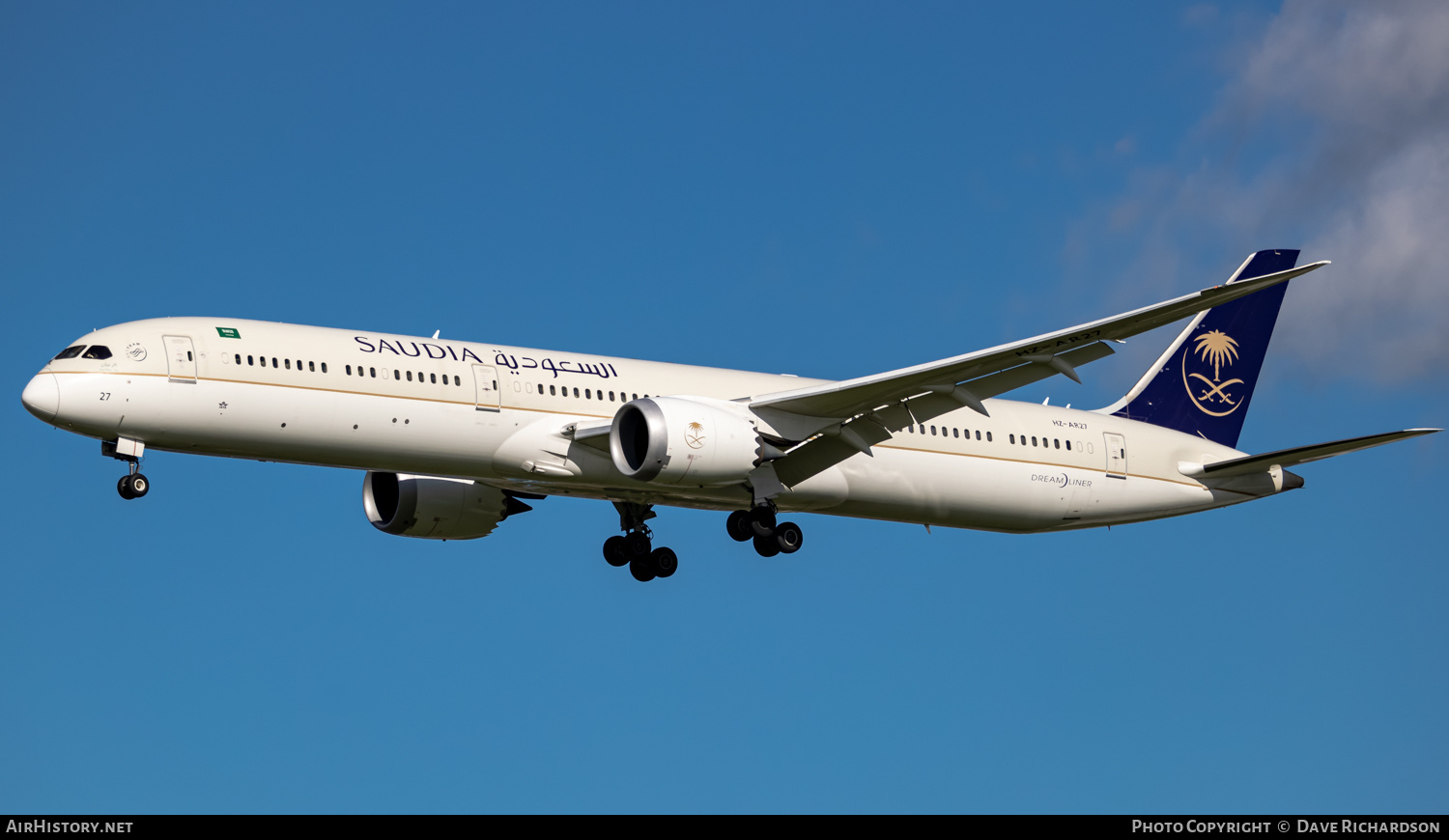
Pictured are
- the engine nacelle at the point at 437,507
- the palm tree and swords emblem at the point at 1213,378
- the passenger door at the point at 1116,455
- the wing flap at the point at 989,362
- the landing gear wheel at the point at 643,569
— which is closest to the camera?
the wing flap at the point at 989,362

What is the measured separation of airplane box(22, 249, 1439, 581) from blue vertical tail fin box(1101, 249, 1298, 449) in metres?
0.17

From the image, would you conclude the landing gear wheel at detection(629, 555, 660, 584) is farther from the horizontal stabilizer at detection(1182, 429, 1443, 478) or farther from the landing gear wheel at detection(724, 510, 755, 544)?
the horizontal stabilizer at detection(1182, 429, 1443, 478)

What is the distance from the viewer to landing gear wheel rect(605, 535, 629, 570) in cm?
4075

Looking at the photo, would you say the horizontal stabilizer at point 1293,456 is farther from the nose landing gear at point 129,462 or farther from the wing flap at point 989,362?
the nose landing gear at point 129,462

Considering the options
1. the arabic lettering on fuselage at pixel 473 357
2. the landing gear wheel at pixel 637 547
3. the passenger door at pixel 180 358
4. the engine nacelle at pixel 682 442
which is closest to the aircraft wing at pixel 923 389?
the engine nacelle at pixel 682 442

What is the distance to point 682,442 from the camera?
1361 inches

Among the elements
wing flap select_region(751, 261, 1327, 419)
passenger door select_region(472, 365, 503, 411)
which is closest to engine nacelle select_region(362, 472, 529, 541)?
passenger door select_region(472, 365, 503, 411)

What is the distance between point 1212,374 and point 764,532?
15.4 m

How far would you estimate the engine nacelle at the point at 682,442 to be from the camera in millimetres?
34406

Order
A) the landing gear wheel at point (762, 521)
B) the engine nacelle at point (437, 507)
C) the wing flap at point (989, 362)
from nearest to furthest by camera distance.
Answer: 1. the wing flap at point (989, 362)
2. the landing gear wheel at point (762, 521)
3. the engine nacelle at point (437, 507)
